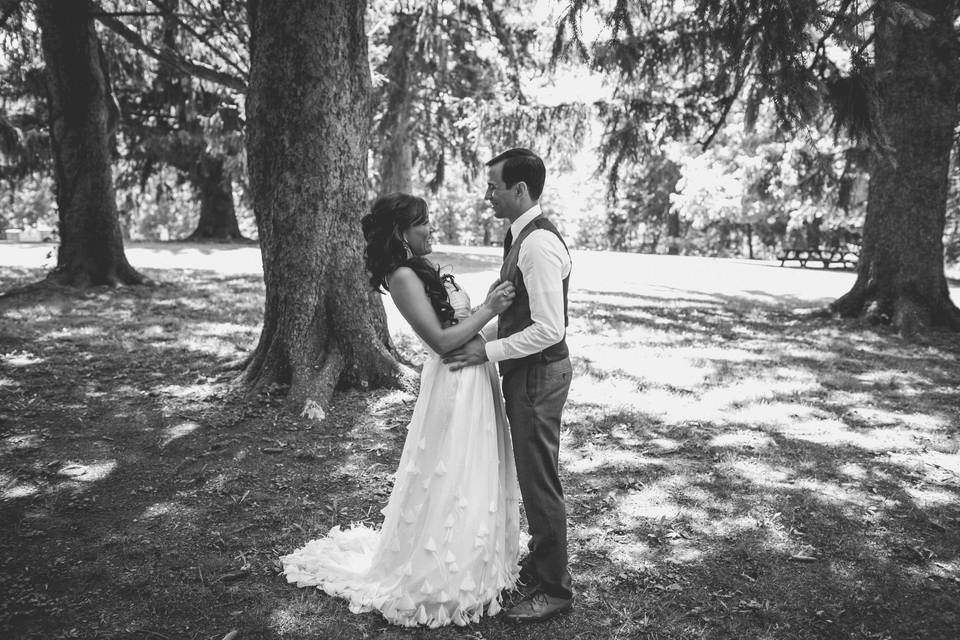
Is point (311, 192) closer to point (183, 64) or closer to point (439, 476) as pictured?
point (439, 476)

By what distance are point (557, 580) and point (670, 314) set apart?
32.7 ft

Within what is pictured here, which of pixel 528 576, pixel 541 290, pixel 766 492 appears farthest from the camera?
pixel 766 492

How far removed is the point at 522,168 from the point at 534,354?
86 cm

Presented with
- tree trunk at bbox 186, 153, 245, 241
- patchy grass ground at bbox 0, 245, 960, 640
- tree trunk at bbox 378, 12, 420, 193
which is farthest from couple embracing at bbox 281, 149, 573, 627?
tree trunk at bbox 186, 153, 245, 241

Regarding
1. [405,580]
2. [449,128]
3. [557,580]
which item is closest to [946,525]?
[557,580]

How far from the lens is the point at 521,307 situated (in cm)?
309

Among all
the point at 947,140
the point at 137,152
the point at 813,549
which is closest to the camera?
the point at 813,549

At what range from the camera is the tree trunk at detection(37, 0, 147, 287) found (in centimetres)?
1080

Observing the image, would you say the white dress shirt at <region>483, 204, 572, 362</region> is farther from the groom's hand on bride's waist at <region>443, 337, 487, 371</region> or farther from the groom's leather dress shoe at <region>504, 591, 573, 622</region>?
the groom's leather dress shoe at <region>504, 591, 573, 622</region>

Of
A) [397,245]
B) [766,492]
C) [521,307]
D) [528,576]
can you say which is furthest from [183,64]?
[766,492]

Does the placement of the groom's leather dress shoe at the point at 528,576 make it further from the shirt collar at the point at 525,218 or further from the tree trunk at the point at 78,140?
the tree trunk at the point at 78,140

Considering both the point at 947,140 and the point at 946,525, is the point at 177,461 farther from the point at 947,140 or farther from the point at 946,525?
the point at 947,140

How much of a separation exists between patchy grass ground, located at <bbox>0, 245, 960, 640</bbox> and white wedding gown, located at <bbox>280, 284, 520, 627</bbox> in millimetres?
122

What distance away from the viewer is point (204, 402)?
20.5ft
